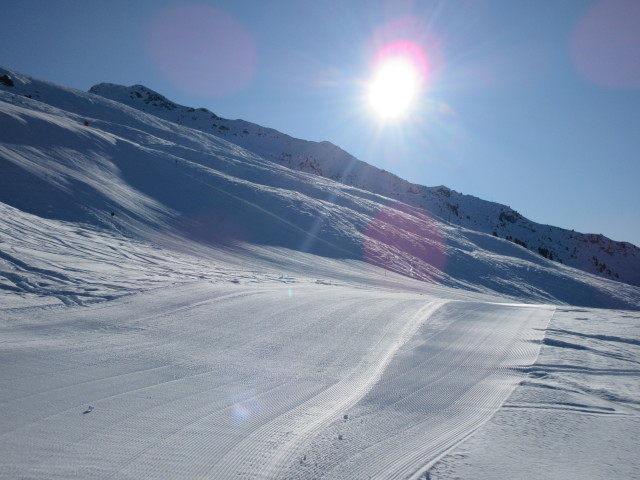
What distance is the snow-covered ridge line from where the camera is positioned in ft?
160

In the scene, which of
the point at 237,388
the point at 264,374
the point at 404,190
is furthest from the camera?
the point at 404,190

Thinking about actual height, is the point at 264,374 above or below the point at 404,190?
below

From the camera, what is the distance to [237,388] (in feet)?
14.2

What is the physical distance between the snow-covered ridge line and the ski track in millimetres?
39400

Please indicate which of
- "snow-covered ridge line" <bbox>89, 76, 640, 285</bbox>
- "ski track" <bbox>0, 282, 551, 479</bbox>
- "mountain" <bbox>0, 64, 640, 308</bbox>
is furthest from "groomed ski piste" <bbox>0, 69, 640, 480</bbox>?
"snow-covered ridge line" <bbox>89, 76, 640, 285</bbox>

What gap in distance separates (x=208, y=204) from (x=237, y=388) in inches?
724

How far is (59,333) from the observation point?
544 centimetres

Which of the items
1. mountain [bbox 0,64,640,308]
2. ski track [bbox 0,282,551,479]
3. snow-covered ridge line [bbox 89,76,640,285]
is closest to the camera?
ski track [bbox 0,282,551,479]

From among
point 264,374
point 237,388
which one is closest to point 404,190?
point 264,374

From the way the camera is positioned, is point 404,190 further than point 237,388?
Yes

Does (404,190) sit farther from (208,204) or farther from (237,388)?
(237,388)

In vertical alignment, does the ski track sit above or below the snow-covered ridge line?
below

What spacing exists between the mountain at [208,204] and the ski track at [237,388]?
3.00m

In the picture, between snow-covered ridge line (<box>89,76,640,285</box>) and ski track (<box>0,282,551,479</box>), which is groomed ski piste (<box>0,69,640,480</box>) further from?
snow-covered ridge line (<box>89,76,640,285</box>)
